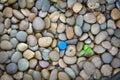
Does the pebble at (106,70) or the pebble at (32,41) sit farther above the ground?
the pebble at (32,41)

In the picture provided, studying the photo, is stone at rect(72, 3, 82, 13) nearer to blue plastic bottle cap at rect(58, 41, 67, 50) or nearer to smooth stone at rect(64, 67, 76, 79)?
blue plastic bottle cap at rect(58, 41, 67, 50)

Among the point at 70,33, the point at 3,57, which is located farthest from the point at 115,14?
the point at 3,57

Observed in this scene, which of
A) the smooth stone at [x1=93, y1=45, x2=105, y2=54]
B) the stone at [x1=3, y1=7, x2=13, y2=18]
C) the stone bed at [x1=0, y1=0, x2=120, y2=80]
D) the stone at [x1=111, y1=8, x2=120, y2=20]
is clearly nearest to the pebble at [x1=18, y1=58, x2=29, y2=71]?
the stone bed at [x1=0, y1=0, x2=120, y2=80]

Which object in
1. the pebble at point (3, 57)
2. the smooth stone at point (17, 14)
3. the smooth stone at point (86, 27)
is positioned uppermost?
the smooth stone at point (17, 14)

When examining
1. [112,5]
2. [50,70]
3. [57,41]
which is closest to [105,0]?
[112,5]

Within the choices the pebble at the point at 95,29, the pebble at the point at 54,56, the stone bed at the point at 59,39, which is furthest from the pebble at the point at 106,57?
the pebble at the point at 54,56

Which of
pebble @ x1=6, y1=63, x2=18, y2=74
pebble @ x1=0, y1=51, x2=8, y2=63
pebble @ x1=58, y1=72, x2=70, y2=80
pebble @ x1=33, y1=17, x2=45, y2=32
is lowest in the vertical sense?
pebble @ x1=58, y1=72, x2=70, y2=80

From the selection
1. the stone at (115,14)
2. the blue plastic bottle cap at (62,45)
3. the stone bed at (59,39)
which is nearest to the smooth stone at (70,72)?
the stone bed at (59,39)

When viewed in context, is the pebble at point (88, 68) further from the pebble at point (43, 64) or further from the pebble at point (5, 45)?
the pebble at point (5, 45)
